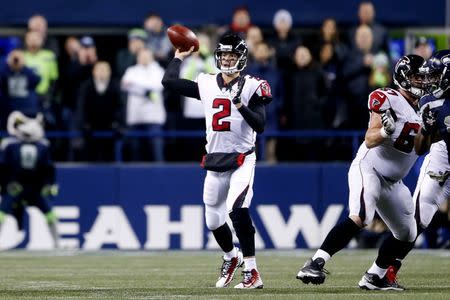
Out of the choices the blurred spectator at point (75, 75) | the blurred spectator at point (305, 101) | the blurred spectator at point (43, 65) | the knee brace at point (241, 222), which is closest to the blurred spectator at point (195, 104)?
the blurred spectator at point (305, 101)

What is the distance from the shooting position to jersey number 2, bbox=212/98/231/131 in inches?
383


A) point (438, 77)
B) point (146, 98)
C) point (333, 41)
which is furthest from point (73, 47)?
point (438, 77)

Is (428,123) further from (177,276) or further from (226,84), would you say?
(177,276)

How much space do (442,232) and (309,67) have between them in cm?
248

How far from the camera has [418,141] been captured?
8961 mm

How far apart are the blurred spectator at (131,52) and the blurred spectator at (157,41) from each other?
111mm

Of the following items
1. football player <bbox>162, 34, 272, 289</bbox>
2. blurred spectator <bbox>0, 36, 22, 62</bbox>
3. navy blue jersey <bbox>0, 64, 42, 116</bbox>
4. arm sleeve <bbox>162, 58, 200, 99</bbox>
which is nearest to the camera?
football player <bbox>162, 34, 272, 289</bbox>

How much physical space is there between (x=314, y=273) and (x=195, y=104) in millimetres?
6515

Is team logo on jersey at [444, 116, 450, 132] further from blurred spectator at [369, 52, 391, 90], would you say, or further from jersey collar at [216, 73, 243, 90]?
blurred spectator at [369, 52, 391, 90]

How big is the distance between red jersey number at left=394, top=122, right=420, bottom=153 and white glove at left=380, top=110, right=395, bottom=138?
0.27 meters

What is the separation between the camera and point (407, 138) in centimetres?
921

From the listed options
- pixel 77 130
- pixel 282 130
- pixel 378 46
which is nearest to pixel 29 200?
pixel 77 130

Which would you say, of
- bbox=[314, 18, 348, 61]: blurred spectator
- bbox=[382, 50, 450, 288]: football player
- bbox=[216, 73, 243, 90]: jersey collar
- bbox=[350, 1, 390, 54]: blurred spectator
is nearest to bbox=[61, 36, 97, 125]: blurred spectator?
bbox=[314, 18, 348, 61]: blurred spectator

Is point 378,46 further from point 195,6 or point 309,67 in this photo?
point 195,6
